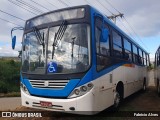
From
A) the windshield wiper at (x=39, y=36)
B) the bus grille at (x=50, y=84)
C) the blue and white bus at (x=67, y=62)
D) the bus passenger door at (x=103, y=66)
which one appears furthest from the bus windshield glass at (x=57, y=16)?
the bus grille at (x=50, y=84)

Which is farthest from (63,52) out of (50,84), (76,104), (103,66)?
(76,104)

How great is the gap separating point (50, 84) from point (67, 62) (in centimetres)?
82

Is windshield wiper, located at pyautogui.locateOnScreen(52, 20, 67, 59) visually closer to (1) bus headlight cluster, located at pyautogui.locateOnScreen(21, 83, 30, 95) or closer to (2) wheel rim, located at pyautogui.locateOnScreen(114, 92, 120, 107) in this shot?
(1) bus headlight cluster, located at pyautogui.locateOnScreen(21, 83, 30, 95)

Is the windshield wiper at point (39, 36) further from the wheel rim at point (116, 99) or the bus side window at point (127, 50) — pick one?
the bus side window at point (127, 50)

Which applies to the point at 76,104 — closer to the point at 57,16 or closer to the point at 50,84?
the point at 50,84

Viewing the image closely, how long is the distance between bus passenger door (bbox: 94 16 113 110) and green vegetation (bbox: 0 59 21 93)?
15682 mm

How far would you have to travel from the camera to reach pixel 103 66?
8.05 meters

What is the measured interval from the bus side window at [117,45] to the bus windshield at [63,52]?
7.87 ft

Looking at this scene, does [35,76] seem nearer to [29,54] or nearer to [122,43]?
[29,54]

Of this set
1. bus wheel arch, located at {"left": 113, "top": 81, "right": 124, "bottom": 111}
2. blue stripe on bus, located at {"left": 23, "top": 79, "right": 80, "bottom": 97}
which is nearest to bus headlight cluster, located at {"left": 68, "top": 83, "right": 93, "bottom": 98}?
blue stripe on bus, located at {"left": 23, "top": 79, "right": 80, "bottom": 97}

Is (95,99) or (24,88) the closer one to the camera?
(95,99)

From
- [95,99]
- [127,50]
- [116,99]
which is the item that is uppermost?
[127,50]

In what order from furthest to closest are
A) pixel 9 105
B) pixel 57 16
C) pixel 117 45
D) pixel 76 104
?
pixel 9 105 < pixel 117 45 < pixel 57 16 < pixel 76 104

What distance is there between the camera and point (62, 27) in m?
7.65
